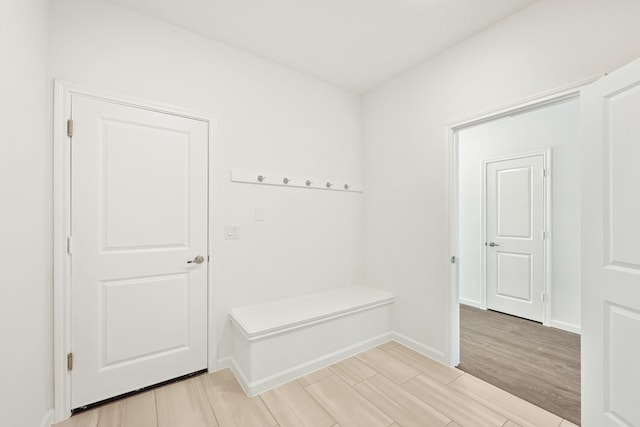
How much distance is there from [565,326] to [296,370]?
9.94 ft

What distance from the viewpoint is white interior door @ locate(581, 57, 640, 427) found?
4.03ft

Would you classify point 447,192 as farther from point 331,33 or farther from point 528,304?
point 528,304

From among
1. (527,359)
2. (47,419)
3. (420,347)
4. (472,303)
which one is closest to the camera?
(47,419)

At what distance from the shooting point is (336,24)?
6.64 ft

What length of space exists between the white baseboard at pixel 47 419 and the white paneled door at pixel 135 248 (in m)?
0.11

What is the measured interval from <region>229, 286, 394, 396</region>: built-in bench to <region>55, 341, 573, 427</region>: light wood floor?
99mm

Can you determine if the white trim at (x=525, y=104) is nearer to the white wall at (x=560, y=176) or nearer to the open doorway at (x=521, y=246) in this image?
the open doorway at (x=521, y=246)

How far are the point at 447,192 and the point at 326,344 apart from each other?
1661 mm

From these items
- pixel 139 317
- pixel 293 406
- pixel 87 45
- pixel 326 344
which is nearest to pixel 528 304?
pixel 326 344

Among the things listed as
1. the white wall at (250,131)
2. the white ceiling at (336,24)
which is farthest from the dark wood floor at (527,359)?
the white ceiling at (336,24)

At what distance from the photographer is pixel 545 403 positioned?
1766 millimetres

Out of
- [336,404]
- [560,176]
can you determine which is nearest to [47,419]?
[336,404]

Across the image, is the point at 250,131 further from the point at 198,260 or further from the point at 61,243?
the point at 61,243

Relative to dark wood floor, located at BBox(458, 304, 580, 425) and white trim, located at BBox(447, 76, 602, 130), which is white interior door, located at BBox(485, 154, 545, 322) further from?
white trim, located at BBox(447, 76, 602, 130)
